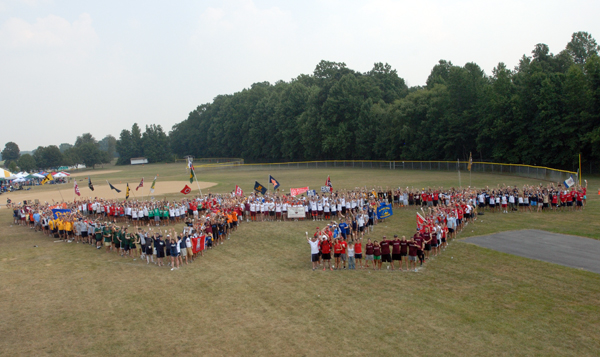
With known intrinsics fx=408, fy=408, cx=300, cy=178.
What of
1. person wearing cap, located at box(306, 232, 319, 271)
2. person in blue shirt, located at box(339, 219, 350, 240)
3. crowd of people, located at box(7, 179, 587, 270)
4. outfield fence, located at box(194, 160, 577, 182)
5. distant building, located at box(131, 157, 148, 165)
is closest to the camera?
person wearing cap, located at box(306, 232, 319, 271)

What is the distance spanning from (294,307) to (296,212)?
13856 millimetres

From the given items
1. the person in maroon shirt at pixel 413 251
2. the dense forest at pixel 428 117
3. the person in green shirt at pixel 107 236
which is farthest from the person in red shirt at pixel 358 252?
the dense forest at pixel 428 117

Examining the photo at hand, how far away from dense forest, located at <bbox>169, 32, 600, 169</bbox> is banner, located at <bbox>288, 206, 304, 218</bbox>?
32247mm

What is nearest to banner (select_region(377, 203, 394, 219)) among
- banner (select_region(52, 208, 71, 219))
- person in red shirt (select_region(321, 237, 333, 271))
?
person in red shirt (select_region(321, 237, 333, 271))

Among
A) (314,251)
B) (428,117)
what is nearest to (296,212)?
(314,251)

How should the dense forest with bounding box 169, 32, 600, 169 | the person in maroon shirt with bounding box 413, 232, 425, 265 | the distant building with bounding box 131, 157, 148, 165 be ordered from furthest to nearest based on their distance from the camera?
the distant building with bounding box 131, 157, 148, 165 → the dense forest with bounding box 169, 32, 600, 169 → the person in maroon shirt with bounding box 413, 232, 425, 265

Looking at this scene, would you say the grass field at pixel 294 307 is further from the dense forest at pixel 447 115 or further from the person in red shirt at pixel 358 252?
the dense forest at pixel 447 115

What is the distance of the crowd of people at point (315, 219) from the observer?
16.3 metres

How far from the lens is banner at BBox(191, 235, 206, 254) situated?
18.8 m

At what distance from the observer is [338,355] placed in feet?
31.5

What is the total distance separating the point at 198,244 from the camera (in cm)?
1905

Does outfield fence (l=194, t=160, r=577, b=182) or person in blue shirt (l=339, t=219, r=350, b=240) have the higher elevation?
outfield fence (l=194, t=160, r=577, b=182)

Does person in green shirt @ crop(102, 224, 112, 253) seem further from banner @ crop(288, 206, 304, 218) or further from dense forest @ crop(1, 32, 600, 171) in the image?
dense forest @ crop(1, 32, 600, 171)

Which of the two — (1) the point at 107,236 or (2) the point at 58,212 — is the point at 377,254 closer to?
(1) the point at 107,236
